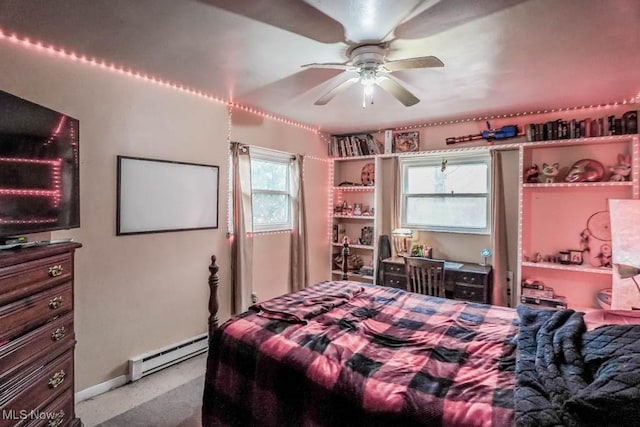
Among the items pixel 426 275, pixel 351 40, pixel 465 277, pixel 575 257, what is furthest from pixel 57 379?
pixel 575 257

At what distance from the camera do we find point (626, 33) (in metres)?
1.92

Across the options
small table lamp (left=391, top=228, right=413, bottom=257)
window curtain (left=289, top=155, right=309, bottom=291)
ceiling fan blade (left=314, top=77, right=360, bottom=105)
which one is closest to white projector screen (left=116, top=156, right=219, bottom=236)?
window curtain (left=289, top=155, right=309, bottom=291)

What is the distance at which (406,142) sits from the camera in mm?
4422

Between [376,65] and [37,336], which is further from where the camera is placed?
[376,65]

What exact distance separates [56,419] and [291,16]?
2.55m

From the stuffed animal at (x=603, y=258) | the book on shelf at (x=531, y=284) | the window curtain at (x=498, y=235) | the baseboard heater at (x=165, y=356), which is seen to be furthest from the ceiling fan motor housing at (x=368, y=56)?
the stuffed animal at (x=603, y=258)

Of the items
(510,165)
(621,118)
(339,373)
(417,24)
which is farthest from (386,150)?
(339,373)

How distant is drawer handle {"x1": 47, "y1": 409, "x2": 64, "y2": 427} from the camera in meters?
1.76

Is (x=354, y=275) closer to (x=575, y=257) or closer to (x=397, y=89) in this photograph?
(x=575, y=257)

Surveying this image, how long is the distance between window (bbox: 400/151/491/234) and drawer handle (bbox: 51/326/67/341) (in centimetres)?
378

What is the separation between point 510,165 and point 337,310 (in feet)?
9.30

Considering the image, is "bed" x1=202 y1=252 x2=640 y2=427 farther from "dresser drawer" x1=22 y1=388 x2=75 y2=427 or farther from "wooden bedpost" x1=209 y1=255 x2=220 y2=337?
"dresser drawer" x1=22 y1=388 x2=75 y2=427

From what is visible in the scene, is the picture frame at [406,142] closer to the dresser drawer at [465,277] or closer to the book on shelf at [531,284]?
the dresser drawer at [465,277]

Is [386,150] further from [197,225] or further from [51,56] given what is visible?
[51,56]
